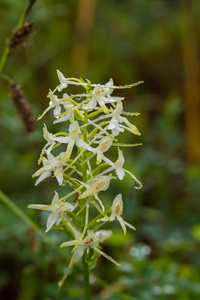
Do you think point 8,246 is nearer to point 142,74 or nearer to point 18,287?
point 18,287

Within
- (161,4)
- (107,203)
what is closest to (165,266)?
(107,203)

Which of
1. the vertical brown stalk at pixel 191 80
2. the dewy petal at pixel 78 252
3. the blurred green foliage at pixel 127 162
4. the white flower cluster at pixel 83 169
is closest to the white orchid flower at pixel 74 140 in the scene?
the white flower cluster at pixel 83 169

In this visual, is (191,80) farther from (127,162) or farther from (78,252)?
(78,252)

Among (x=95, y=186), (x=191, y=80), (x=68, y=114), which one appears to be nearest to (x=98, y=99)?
(x=68, y=114)

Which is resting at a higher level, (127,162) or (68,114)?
(68,114)

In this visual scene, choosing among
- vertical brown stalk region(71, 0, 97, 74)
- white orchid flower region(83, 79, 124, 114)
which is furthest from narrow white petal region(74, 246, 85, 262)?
vertical brown stalk region(71, 0, 97, 74)

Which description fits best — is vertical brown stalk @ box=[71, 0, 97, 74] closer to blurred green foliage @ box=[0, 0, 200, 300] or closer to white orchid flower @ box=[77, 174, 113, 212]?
blurred green foliage @ box=[0, 0, 200, 300]
